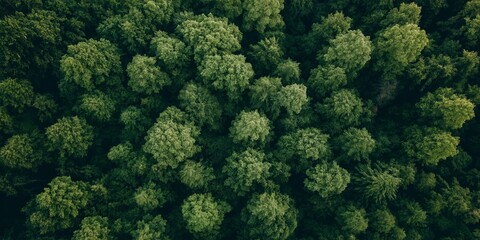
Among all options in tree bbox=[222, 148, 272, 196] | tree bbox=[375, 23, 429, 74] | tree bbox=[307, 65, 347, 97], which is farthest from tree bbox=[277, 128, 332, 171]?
tree bbox=[375, 23, 429, 74]

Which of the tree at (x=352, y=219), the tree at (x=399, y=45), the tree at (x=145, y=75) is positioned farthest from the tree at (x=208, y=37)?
the tree at (x=352, y=219)

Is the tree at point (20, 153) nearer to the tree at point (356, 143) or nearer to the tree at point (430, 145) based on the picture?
the tree at point (356, 143)

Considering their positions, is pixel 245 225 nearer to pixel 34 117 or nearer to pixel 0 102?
pixel 34 117

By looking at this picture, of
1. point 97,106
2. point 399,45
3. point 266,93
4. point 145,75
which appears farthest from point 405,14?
point 97,106

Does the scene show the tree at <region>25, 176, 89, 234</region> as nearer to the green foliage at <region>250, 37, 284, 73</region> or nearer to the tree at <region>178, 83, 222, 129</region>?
the tree at <region>178, 83, 222, 129</region>

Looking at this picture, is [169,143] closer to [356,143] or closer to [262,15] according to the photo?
[262,15]
